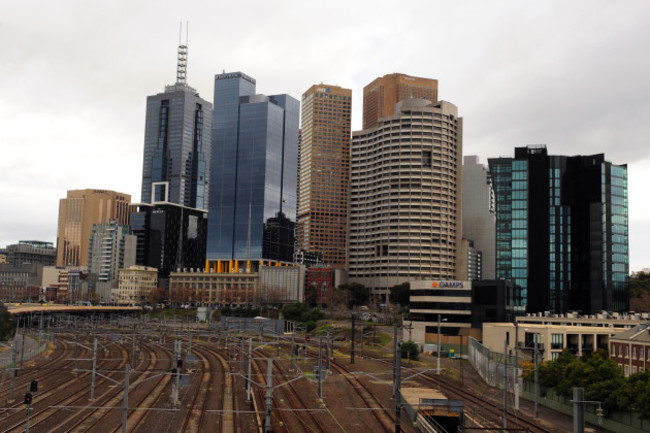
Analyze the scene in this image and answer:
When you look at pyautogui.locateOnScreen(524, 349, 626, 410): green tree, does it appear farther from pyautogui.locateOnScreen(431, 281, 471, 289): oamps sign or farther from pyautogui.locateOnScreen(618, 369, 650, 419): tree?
pyautogui.locateOnScreen(431, 281, 471, 289): oamps sign

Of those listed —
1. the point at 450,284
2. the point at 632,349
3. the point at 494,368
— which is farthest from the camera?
the point at 450,284

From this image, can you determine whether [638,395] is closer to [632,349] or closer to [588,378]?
[588,378]

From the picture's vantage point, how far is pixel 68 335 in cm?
18525

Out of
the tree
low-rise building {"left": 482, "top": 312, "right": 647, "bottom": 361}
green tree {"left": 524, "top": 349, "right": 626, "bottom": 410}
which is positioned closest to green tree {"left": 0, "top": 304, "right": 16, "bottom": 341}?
low-rise building {"left": 482, "top": 312, "right": 647, "bottom": 361}

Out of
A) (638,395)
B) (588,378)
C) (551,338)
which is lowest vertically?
(588,378)

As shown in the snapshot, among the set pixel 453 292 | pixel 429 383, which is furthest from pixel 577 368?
pixel 453 292

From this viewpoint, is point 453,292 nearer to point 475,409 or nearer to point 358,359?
point 358,359

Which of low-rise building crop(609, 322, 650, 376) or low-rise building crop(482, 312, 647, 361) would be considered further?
low-rise building crop(482, 312, 647, 361)

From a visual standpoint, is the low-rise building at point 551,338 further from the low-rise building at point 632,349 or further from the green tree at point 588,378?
the green tree at point 588,378

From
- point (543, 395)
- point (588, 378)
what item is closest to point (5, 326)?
point (543, 395)

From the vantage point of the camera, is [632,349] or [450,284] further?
[450,284]

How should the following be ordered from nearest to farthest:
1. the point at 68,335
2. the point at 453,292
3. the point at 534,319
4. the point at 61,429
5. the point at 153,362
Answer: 1. the point at 61,429
2. the point at 153,362
3. the point at 453,292
4. the point at 534,319
5. the point at 68,335

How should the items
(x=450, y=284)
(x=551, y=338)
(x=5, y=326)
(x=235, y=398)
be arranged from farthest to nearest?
1. (x=5, y=326)
2. (x=450, y=284)
3. (x=551, y=338)
4. (x=235, y=398)

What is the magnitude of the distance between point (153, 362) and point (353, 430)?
6564 cm
